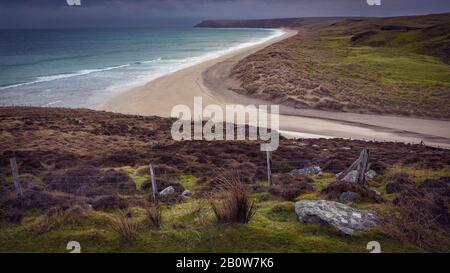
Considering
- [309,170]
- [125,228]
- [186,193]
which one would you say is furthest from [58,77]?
[125,228]

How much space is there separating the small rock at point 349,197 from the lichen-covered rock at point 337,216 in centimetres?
140

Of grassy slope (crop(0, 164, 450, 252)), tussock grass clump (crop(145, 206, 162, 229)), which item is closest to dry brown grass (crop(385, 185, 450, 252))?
grassy slope (crop(0, 164, 450, 252))

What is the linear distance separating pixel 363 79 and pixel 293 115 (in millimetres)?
17312

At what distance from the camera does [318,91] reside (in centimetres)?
4050

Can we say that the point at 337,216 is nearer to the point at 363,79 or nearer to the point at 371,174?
the point at 371,174

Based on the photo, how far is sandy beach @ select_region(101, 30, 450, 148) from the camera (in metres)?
27.7

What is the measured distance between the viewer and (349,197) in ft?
30.6

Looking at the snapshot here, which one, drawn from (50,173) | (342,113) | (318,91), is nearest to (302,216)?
(50,173)

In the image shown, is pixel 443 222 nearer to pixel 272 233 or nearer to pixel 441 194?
pixel 441 194

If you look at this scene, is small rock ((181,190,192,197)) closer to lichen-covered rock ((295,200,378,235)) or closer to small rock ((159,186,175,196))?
small rock ((159,186,175,196))

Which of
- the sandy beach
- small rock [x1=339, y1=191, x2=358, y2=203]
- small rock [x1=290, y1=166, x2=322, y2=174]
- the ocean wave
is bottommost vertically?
the sandy beach

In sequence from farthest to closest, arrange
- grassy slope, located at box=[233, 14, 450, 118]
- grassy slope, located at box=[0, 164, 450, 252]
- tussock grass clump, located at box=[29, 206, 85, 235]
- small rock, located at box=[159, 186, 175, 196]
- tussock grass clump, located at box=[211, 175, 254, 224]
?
1. grassy slope, located at box=[233, 14, 450, 118]
2. small rock, located at box=[159, 186, 175, 196]
3. tussock grass clump, located at box=[29, 206, 85, 235]
4. tussock grass clump, located at box=[211, 175, 254, 224]
5. grassy slope, located at box=[0, 164, 450, 252]

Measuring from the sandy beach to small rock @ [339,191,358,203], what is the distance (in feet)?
59.6

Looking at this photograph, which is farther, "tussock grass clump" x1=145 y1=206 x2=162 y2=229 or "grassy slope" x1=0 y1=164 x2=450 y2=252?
"tussock grass clump" x1=145 y1=206 x2=162 y2=229
